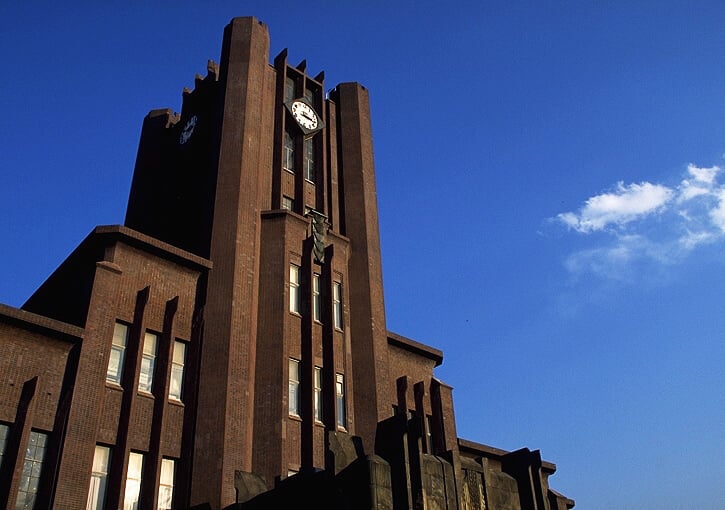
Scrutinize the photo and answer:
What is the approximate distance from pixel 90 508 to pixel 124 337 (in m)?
4.75

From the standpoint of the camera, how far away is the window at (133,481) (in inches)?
733

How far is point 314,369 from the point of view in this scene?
76.4 feet

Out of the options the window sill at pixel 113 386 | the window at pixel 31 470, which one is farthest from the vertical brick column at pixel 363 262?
the window at pixel 31 470

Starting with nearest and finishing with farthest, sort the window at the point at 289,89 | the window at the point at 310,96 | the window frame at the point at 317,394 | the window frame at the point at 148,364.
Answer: the window frame at the point at 148,364, the window frame at the point at 317,394, the window at the point at 289,89, the window at the point at 310,96

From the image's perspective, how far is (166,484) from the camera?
19.4m

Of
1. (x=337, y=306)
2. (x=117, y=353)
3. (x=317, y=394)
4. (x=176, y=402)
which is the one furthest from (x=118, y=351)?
(x=337, y=306)

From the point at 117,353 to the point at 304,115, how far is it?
14.1m

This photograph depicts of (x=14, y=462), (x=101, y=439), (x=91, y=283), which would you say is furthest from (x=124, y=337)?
(x=14, y=462)

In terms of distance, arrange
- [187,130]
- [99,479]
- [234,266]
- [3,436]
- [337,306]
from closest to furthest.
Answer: [3,436] < [99,479] < [234,266] < [337,306] < [187,130]

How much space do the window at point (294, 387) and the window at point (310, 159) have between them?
350 inches

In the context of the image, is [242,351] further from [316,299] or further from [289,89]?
[289,89]

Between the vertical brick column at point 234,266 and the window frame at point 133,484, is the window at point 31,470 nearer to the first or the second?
the window frame at point 133,484

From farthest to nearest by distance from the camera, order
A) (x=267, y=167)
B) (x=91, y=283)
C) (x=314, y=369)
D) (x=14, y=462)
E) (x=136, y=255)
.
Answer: (x=267, y=167), (x=314, y=369), (x=136, y=255), (x=91, y=283), (x=14, y=462)

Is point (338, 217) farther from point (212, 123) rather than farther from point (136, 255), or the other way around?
point (136, 255)
